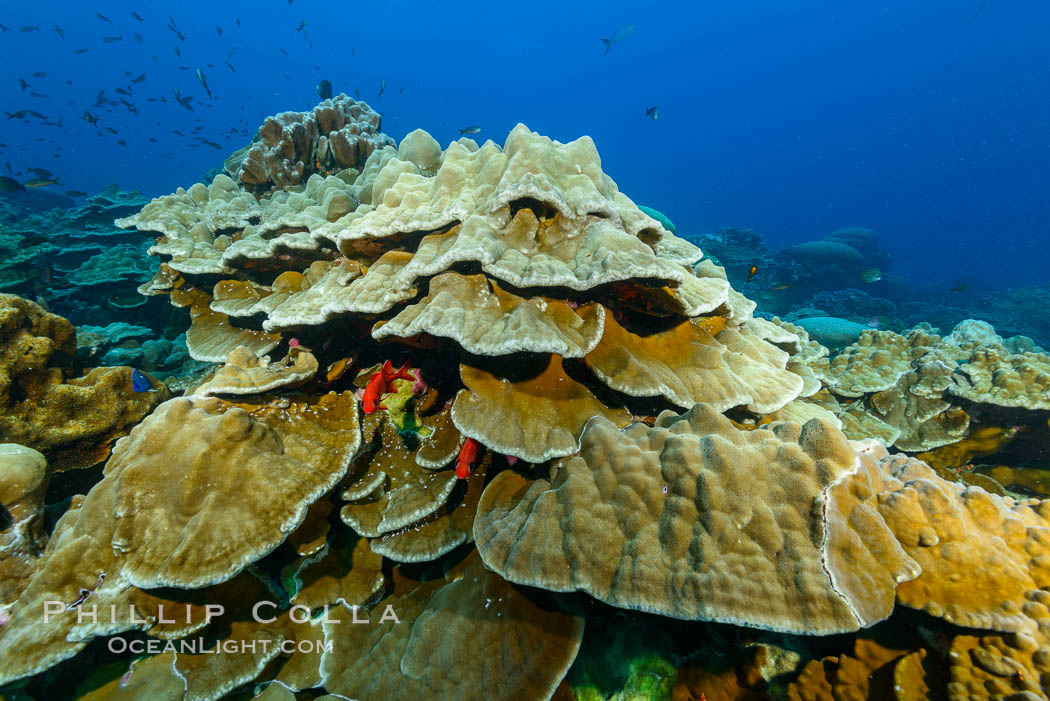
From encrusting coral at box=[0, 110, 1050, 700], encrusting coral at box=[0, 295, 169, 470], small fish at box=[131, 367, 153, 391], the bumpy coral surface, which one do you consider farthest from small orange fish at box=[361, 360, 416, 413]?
encrusting coral at box=[0, 295, 169, 470]

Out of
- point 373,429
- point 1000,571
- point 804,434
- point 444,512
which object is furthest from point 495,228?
point 1000,571

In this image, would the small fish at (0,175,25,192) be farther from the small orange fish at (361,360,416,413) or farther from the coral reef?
the small orange fish at (361,360,416,413)

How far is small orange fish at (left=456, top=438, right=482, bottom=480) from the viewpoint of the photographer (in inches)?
91.1

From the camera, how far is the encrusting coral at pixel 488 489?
1.50m

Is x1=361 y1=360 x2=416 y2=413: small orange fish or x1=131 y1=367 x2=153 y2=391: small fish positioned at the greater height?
x1=361 y1=360 x2=416 y2=413: small orange fish

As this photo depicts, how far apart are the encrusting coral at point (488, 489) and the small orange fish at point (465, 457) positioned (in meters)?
0.01

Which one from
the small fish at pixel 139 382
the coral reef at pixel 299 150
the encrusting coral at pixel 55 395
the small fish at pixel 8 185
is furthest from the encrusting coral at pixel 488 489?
the small fish at pixel 8 185

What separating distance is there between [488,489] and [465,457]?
0.76ft

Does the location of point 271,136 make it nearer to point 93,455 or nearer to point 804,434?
point 93,455

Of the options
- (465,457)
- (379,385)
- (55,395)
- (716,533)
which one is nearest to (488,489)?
(465,457)

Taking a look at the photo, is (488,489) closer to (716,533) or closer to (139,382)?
(716,533)

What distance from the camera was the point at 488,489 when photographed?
224cm

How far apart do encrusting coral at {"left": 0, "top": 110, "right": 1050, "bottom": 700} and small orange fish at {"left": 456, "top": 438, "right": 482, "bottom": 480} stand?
0.5 inches

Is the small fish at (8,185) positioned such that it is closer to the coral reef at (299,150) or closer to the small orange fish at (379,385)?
the coral reef at (299,150)
